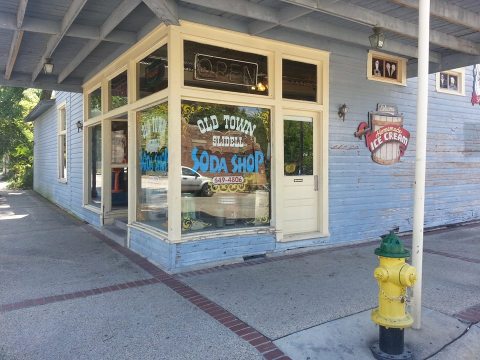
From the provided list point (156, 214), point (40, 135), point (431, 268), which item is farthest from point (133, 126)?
point (40, 135)

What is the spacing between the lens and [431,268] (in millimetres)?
5742

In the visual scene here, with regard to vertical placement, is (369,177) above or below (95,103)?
below

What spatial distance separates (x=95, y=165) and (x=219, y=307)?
5.92 metres

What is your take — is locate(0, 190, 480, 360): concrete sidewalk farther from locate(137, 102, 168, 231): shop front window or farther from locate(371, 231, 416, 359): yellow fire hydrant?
locate(137, 102, 168, 231): shop front window

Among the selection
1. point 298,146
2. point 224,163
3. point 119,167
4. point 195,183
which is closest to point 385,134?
point 298,146

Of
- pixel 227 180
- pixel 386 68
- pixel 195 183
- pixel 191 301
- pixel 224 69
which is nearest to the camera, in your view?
pixel 191 301

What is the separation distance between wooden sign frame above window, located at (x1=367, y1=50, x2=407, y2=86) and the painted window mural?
2481mm

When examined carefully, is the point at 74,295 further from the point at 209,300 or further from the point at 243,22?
the point at 243,22

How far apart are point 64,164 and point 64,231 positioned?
4730 mm

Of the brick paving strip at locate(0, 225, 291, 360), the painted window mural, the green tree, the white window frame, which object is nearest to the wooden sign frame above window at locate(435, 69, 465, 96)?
the painted window mural

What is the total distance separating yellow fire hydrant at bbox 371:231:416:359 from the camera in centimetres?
321

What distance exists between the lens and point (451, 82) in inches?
360

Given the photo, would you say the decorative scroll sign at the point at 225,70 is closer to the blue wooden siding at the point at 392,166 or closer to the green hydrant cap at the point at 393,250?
the blue wooden siding at the point at 392,166

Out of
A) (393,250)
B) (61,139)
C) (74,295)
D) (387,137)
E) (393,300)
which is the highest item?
(61,139)
